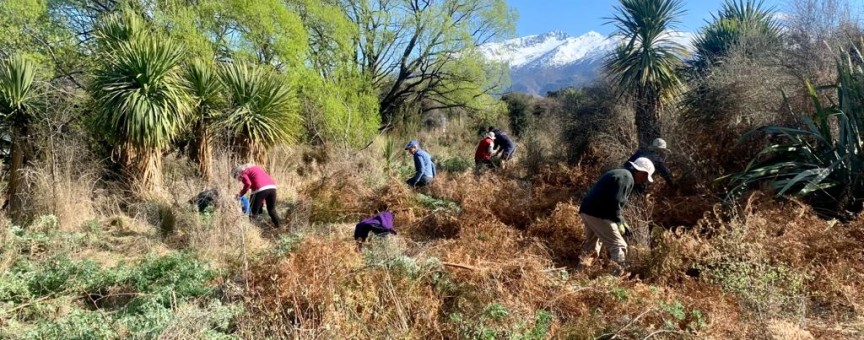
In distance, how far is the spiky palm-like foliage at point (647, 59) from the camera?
445 inches

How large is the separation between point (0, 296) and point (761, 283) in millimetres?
6208

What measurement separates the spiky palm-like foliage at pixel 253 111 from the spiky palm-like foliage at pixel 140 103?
3.59 feet

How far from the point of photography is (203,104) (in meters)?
10.3

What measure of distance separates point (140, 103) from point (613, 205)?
797 cm

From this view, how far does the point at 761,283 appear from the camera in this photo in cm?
406

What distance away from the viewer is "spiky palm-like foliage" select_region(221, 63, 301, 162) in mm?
10406

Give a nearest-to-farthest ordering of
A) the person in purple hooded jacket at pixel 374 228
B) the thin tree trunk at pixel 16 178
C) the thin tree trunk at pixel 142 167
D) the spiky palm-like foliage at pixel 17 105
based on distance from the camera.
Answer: the person in purple hooded jacket at pixel 374 228 → the thin tree trunk at pixel 16 178 → the spiky palm-like foliage at pixel 17 105 → the thin tree trunk at pixel 142 167

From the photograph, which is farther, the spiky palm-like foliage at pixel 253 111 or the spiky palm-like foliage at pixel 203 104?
the spiky palm-like foliage at pixel 253 111

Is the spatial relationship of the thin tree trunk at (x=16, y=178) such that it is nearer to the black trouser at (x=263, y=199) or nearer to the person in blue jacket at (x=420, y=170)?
the black trouser at (x=263, y=199)

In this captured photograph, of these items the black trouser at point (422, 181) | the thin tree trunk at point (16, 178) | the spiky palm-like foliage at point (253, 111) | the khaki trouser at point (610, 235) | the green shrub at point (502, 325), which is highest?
the spiky palm-like foliage at point (253, 111)

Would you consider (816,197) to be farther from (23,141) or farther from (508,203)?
(23,141)

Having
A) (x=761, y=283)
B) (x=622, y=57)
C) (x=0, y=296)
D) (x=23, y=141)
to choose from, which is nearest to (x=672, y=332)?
(x=761, y=283)

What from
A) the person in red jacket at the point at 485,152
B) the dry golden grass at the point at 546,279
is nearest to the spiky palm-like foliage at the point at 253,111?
the dry golden grass at the point at 546,279

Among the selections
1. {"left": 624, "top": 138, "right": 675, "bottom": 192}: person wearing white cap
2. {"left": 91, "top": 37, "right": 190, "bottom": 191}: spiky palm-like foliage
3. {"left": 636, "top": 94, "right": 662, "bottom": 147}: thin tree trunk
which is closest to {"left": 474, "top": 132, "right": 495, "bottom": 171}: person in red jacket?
{"left": 636, "top": 94, "right": 662, "bottom": 147}: thin tree trunk
